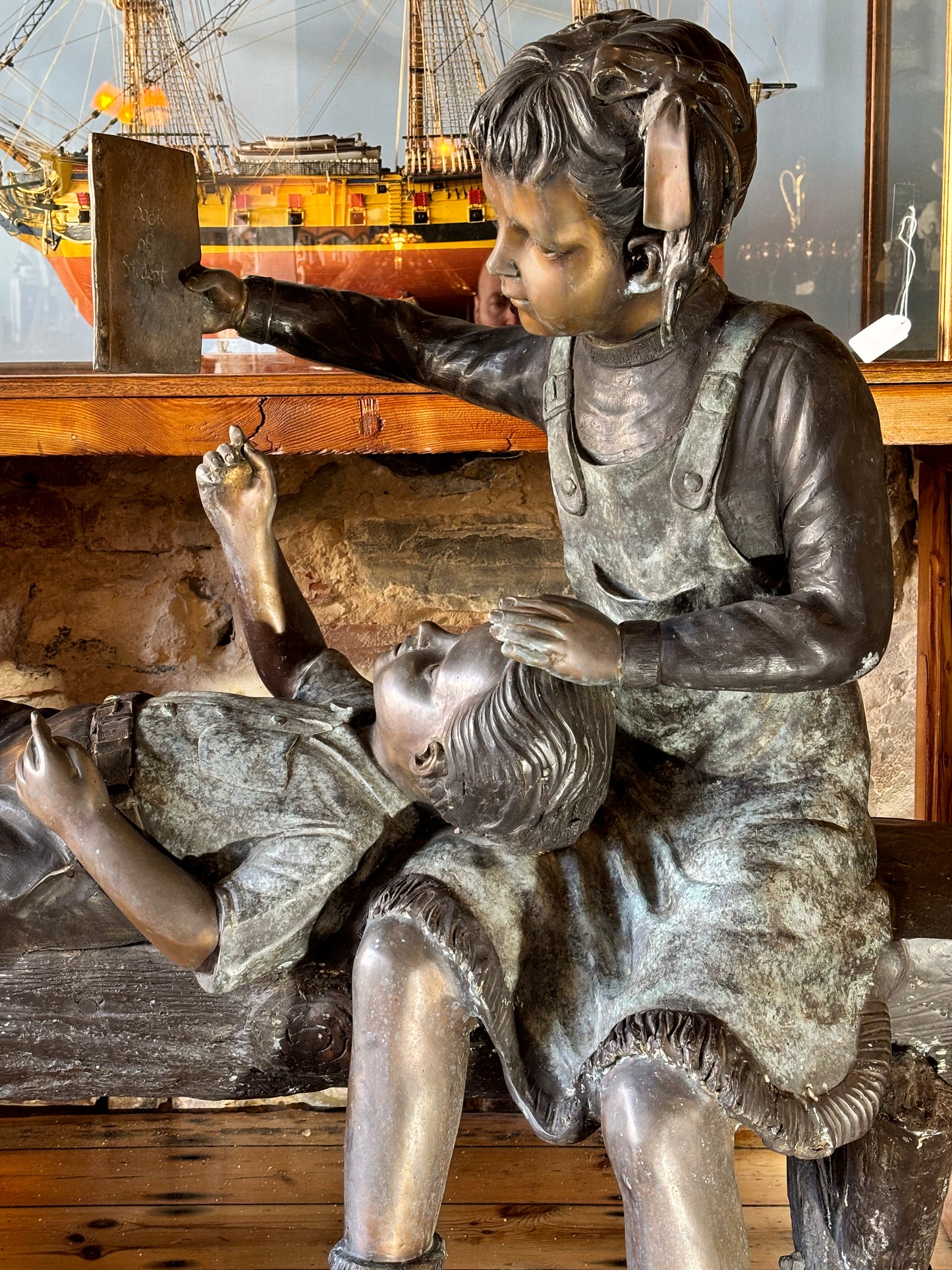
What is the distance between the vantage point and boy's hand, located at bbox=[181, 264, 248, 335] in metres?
1.69

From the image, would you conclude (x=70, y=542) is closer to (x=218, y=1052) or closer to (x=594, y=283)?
(x=218, y=1052)

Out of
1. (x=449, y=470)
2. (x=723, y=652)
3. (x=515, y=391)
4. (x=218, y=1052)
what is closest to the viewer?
(x=723, y=652)

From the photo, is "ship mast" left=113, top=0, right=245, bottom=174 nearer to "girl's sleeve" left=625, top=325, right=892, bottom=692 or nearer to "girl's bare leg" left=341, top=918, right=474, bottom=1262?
"girl's sleeve" left=625, top=325, right=892, bottom=692

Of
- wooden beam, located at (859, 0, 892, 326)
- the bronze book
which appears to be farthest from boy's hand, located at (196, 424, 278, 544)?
wooden beam, located at (859, 0, 892, 326)

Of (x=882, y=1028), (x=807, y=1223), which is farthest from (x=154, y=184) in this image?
(x=807, y=1223)

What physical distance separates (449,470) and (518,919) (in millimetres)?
1475

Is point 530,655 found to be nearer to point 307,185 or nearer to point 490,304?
point 490,304

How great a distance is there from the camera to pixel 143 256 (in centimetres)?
162

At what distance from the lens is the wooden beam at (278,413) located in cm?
226

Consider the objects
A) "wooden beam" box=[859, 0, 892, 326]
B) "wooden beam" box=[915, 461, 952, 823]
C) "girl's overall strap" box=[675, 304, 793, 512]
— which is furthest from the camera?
"wooden beam" box=[915, 461, 952, 823]

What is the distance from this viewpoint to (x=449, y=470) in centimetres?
279

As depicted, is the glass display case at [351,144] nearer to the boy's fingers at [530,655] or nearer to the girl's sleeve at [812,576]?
the girl's sleeve at [812,576]

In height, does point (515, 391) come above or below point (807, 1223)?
above

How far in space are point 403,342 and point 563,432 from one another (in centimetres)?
35
